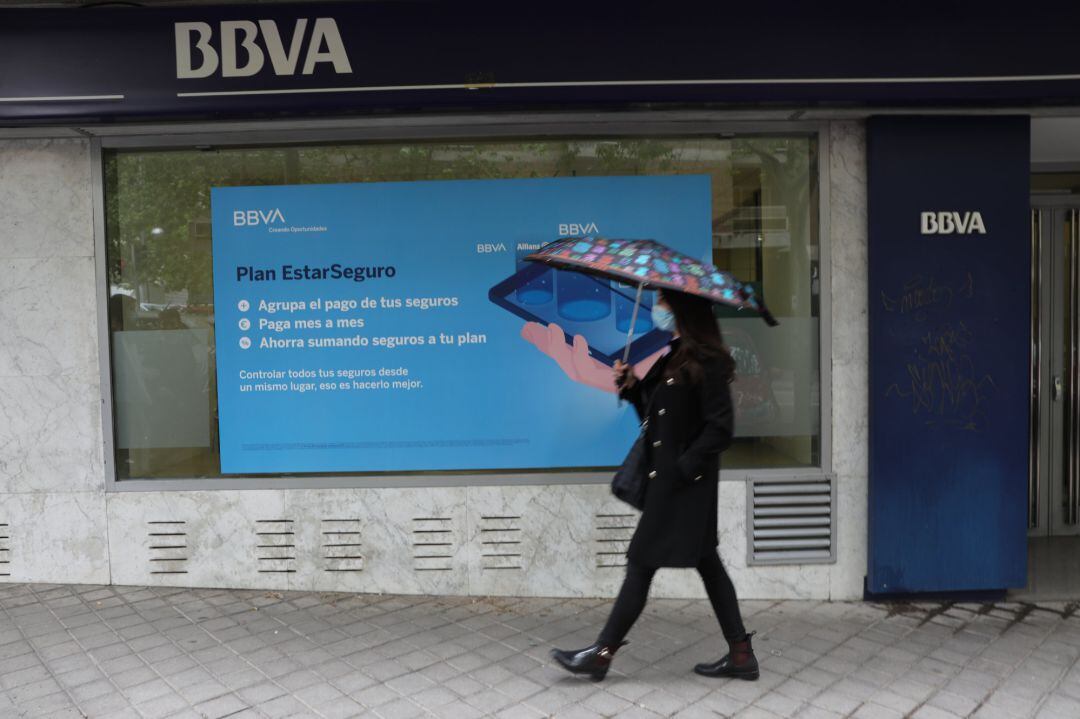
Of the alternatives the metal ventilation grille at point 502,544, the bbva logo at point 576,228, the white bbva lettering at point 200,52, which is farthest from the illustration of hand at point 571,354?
the white bbva lettering at point 200,52

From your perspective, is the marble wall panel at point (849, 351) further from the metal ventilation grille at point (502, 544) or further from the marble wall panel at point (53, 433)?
the marble wall panel at point (53, 433)

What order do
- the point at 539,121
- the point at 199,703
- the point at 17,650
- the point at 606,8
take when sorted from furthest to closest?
the point at 539,121, the point at 606,8, the point at 17,650, the point at 199,703

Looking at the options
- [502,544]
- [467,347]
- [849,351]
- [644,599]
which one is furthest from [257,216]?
[849,351]

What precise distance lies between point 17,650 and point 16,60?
3.26m

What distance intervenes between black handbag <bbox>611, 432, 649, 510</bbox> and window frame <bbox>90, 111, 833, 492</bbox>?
1.34 metres

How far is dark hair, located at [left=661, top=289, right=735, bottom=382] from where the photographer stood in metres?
3.59

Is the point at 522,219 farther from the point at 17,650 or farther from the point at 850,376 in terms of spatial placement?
the point at 17,650

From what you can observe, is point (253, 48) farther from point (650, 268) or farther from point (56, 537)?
point (56, 537)

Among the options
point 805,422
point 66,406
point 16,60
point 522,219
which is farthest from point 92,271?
point 805,422

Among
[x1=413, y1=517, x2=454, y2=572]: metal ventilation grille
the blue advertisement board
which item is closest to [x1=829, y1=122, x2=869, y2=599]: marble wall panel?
the blue advertisement board

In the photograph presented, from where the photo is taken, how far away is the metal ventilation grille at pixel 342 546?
5.14 m

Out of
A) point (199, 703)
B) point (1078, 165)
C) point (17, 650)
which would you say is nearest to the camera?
point (199, 703)

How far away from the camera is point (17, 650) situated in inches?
169

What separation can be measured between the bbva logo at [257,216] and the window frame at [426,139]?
0.42 metres
